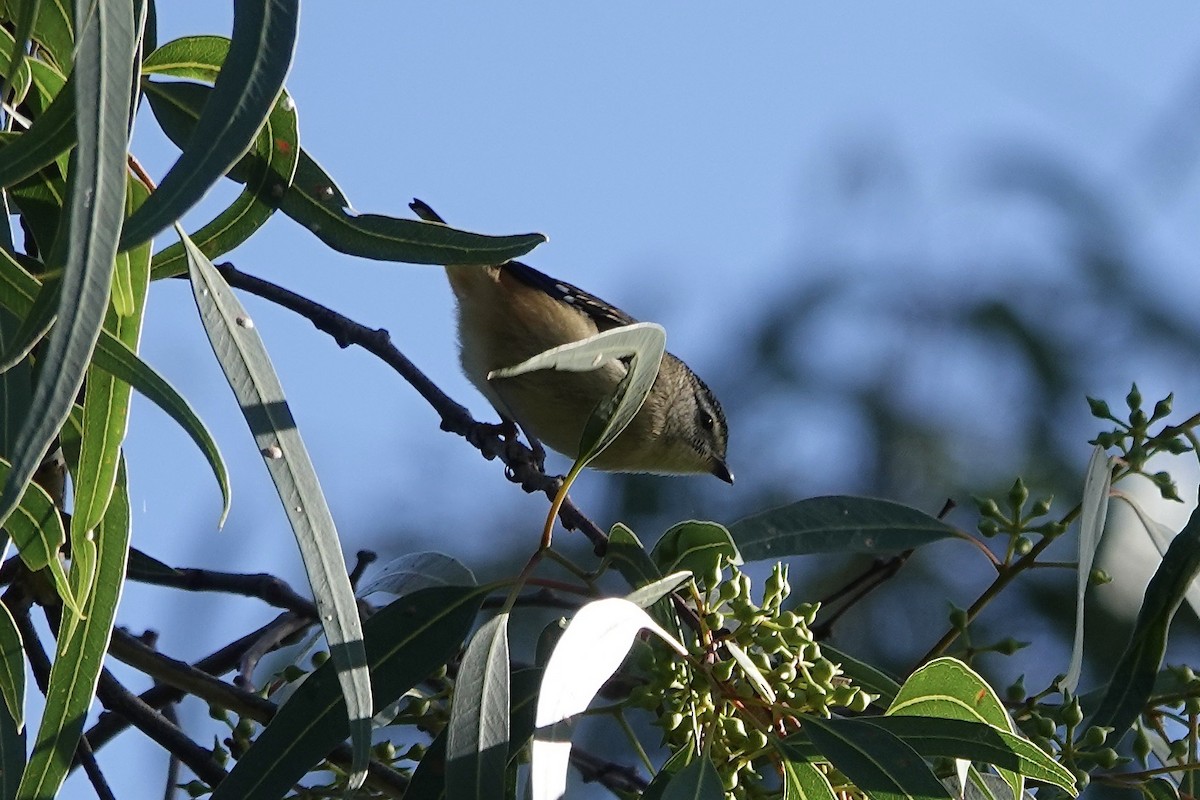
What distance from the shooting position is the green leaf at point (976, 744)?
69.1 inches

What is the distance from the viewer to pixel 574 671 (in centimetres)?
166

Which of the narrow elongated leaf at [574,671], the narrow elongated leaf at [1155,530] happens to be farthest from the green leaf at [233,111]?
the narrow elongated leaf at [1155,530]

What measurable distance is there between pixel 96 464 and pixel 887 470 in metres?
5.53

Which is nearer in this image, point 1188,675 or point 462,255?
point 462,255

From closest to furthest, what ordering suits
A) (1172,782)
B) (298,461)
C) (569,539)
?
(298,461) < (1172,782) < (569,539)

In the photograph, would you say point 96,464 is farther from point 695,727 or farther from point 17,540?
point 695,727

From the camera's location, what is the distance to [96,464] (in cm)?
183

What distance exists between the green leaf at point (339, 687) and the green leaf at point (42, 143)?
0.74 meters

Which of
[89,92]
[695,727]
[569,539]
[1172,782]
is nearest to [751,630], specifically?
[695,727]

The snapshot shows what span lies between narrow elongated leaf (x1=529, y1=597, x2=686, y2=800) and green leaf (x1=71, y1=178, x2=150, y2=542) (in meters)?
0.63

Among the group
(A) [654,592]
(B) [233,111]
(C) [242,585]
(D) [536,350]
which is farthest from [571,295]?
(B) [233,111]

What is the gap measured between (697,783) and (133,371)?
827 mm

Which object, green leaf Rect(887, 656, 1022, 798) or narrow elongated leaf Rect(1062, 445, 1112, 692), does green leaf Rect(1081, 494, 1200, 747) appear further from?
green leaf Rect(887, 656, 1022, 798)

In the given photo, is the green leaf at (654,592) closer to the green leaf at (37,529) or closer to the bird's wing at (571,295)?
the green leaf at (37,529)
